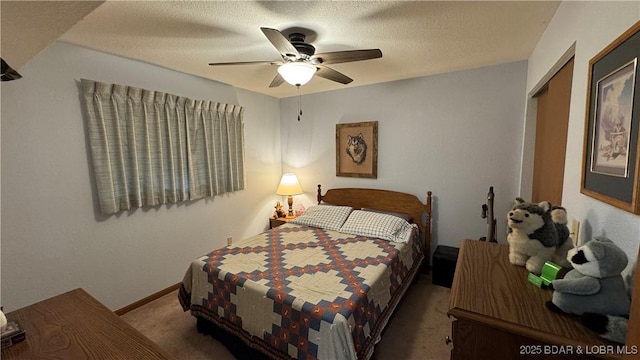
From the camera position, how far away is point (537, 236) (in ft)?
3.39

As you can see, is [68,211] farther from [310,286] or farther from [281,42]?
[281,42]

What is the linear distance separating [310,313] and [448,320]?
4.68 feet

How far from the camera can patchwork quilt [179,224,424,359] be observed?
1452 millimetres

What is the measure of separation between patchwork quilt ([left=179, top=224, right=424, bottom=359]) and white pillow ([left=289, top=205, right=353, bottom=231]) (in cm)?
39

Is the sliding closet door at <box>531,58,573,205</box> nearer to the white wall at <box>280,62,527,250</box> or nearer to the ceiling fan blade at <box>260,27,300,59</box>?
the white wall at <box>280,62,527,250</box>

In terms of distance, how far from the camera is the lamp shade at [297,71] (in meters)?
1.76

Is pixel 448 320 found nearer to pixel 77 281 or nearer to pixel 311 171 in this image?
pixel 311 171

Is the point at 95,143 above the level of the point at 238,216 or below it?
above

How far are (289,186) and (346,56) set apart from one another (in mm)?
2266

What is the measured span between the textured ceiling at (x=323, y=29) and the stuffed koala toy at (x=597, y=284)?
55.5 inches

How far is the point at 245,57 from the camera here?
2.24 metres

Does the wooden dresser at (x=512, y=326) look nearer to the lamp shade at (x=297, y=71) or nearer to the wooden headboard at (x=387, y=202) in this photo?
the lamp shade at (x=297, y=71)

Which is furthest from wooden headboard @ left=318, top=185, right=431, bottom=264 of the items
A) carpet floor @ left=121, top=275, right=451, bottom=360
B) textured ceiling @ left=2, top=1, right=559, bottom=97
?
textured ceiling @ left=2, top=1, right=559, bottom=97

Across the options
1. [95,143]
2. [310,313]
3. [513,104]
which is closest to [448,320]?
[310,313]
